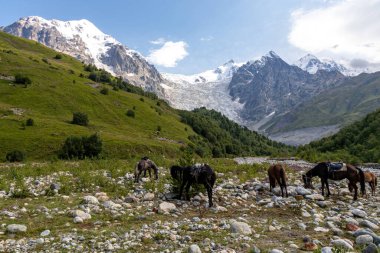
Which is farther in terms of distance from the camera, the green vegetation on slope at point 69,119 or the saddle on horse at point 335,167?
the green vegetation on slope at point 69,119

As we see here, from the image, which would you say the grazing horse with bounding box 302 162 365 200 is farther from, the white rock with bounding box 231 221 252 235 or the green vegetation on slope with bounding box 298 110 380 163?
the green vegetation on slope with bounding box 298 110 380 163

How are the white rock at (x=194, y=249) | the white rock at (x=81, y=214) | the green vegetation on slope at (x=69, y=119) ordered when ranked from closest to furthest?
1. the white rock at (x=194, y=249)
2. the white rock at (x=81, y=214)
3. the green vegetation on slope at (x=69, y=119)

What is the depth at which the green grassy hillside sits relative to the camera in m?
76.9

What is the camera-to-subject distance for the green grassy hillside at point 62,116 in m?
76.9

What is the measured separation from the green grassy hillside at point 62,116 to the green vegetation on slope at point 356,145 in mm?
41887

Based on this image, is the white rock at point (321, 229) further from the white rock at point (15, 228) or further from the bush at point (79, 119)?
the bush at point (79, 119)

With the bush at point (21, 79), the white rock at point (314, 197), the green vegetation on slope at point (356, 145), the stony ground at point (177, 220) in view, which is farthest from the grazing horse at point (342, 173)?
the bush at point (21, 79)

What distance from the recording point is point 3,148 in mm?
70562

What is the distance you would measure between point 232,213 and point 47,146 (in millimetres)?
64533

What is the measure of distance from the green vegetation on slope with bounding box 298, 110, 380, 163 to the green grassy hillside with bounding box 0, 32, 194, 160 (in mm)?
41887

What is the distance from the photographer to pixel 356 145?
61000mm

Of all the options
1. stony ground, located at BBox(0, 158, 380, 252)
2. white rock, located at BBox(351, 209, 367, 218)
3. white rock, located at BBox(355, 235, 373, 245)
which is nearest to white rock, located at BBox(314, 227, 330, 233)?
stony ground, located at BBox(0, 158, 380, 252)

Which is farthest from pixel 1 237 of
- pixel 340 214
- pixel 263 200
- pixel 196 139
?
pixel 196 139

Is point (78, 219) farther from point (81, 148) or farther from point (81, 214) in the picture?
point (81, 148)
